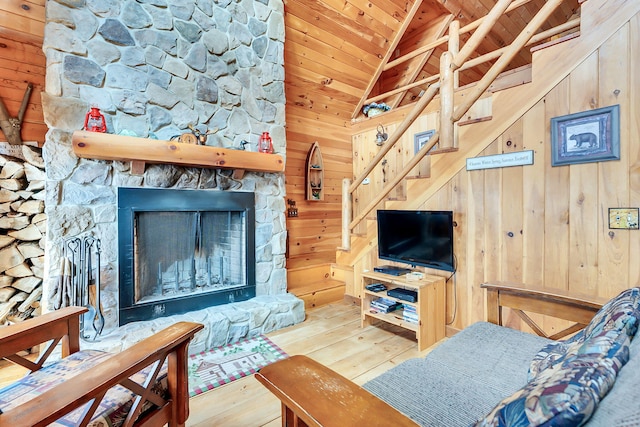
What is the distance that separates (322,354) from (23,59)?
3.37m

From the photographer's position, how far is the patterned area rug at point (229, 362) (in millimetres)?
1922

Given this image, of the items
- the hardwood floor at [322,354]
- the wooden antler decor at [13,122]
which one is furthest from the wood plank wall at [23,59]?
the hardwood floor at [322,354]

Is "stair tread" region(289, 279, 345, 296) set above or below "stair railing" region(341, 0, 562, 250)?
below

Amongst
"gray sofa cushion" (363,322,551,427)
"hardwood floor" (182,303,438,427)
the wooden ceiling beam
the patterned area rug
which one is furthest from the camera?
the wooden ceiling beam

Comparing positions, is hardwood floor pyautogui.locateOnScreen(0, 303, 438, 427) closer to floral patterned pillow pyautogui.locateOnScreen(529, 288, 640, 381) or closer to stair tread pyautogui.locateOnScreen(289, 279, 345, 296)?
stair tread pyautogui.locateOnScreen(289, 279, 345, 296)

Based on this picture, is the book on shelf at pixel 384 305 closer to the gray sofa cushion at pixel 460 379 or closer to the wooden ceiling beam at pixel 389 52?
the gray sofa cushion at pixel 460 379

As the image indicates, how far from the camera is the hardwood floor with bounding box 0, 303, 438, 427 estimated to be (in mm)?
1640

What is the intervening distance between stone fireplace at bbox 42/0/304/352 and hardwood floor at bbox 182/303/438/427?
28cm

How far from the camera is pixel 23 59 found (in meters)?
2.40

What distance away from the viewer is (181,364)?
1.23m

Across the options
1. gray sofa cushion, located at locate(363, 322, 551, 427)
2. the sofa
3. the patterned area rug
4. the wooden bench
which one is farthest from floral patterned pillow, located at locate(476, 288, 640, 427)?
the patterned area rug

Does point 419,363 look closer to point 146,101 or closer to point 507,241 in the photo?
point 507,241

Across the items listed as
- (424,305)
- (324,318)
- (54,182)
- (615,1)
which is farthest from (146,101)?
(615,1)

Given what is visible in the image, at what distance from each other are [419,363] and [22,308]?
295 centimetres
